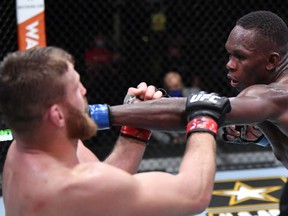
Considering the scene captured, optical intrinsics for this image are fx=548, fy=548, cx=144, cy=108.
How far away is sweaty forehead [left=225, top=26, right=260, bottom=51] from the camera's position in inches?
72.1

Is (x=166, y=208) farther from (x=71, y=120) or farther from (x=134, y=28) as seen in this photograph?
(x=134, y=28)

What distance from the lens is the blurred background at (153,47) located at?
422 cm

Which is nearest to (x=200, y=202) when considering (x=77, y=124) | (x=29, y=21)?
(x=77, y=124)

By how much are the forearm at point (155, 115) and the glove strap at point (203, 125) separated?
0.18 metres

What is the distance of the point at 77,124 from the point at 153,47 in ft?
11.5

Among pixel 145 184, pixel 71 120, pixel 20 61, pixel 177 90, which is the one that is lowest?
pixel 177 90

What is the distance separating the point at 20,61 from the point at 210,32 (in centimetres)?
353

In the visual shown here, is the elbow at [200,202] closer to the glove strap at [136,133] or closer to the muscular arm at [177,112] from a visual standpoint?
the muscular arm at [177,112]

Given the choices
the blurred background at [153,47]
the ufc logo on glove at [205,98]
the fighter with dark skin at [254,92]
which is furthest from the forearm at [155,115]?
the blurred background at [153,47]

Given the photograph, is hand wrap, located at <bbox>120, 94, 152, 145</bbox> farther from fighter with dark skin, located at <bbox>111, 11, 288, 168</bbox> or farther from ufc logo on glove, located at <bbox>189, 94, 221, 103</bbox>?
ufc logo on glove, located at <bbox>189, 94, 221, 103</bbox>

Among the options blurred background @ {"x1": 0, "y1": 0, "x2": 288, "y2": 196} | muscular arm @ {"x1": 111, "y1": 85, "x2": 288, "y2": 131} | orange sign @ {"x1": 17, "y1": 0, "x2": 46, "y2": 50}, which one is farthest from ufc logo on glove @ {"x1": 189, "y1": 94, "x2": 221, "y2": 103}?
blurred background @ {"x1": 0, "y1": 0, "x2": 288, "y2": 196}

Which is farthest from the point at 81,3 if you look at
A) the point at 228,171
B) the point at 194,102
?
the point at 194,102

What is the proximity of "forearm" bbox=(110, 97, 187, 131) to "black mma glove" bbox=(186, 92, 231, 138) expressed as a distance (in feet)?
0.39

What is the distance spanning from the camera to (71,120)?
51.1 inches
